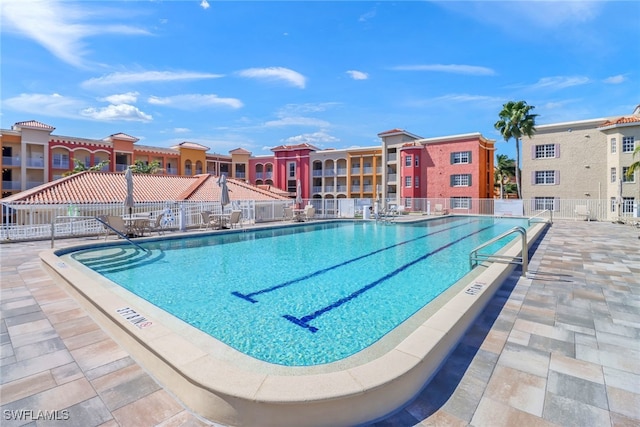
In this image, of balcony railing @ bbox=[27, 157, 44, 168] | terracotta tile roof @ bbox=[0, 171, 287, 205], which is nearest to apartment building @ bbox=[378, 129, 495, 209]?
terracotta tile roof @ bbox=[0, 171, 287, 205]

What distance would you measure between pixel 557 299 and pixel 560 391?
2718mm

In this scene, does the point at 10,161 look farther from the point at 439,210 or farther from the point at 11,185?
the point at 439,210

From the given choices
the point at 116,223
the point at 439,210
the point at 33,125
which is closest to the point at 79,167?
the point at 33,125

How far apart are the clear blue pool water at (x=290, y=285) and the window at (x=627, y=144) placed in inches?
805

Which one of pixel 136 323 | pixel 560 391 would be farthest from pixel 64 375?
pixel 560 391

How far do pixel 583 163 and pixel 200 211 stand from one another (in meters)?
28.8

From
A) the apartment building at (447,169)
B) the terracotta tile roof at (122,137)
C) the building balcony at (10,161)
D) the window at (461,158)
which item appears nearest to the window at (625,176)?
the apartment building at (447,169)

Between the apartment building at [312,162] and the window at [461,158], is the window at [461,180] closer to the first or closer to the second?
the apartment building at [312,162]

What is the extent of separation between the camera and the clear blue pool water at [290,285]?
4023mm

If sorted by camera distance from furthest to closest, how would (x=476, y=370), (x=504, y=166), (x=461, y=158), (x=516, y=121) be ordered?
(x=504, y=166)
(x=461, y=158)
(x=516, y=121)
(x=476, y=370)

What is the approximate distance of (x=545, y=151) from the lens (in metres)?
27.0

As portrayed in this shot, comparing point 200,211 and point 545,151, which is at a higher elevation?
point 545,151

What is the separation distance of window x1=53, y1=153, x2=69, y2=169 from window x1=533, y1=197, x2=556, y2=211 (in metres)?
45.9

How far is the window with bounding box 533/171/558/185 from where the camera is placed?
26.5 metres
